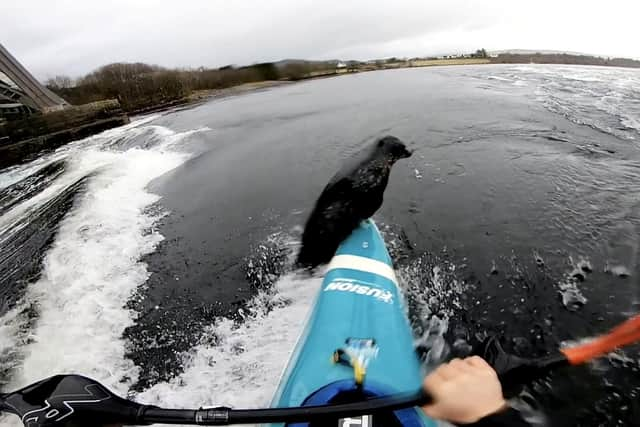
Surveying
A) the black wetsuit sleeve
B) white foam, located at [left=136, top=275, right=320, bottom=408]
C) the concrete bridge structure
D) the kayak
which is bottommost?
the black wetsuit sleeve

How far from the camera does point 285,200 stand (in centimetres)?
942

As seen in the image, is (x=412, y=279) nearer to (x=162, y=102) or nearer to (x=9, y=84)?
(x=9, y=84)

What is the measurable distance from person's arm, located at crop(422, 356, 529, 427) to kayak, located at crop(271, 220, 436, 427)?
95cm

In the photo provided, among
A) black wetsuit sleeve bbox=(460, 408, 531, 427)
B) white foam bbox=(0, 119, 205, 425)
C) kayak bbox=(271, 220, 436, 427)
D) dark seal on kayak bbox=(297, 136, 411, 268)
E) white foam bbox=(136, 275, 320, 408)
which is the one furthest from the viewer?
dark seal on kayak bbox=(297, 136, 411, 268)

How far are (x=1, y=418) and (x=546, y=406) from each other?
227 inches

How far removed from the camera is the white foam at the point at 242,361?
3.88 meters

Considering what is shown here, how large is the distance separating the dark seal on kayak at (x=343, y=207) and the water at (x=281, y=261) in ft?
1.91

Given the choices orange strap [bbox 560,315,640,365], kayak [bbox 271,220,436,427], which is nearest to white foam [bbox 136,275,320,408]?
kayak [bbox 271,220,436,427]

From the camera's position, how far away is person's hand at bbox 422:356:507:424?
160 cm

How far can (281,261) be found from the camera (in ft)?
21.3

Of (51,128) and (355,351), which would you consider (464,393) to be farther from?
(51,128)

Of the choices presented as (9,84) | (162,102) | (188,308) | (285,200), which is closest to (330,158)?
(285,200)

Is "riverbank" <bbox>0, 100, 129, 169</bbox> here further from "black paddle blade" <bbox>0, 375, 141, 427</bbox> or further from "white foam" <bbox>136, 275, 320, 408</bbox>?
"black paddle blade" <bbox>0, 375, 141, 427</bbox>

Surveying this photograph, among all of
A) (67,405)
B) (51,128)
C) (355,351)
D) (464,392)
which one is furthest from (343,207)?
(51,128)
